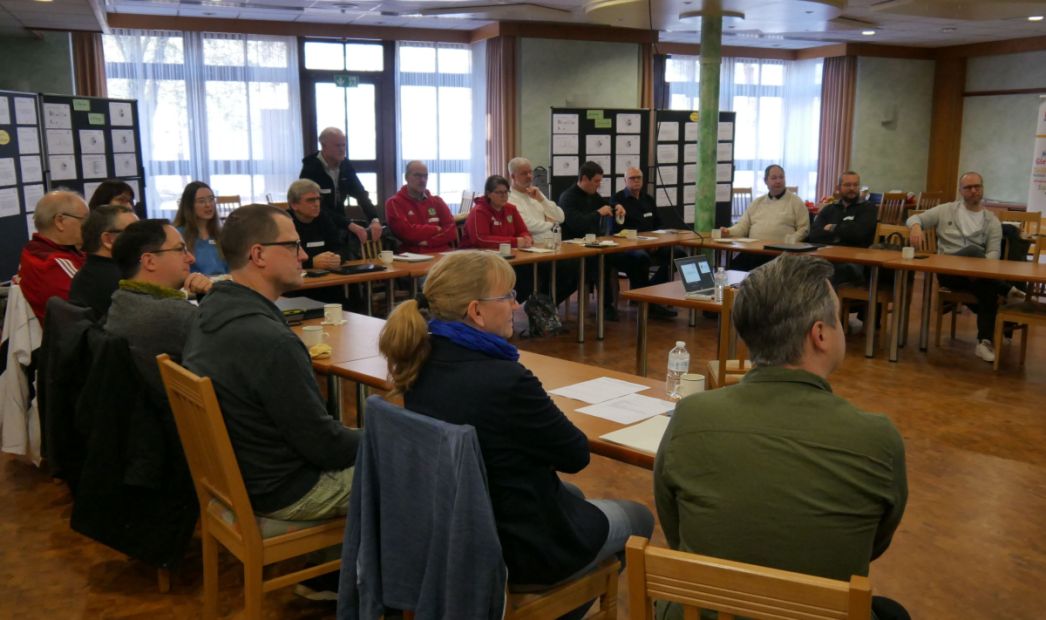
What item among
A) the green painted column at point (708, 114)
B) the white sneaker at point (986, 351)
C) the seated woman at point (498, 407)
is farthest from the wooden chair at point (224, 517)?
the green painted column at point (708, 114)

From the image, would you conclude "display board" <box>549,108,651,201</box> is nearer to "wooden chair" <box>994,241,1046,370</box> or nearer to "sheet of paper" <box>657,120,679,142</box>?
"sheet of paper" <box>657,120,679,142</box>

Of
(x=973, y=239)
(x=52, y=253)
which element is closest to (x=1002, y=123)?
(x=973, y=239)

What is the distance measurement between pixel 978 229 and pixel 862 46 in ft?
21.8

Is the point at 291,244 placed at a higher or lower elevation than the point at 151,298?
higher

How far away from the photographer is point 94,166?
7895 mm

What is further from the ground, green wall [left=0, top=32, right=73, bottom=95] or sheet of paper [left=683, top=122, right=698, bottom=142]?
green wall [left=0, top=32, right=73, bottom=95]

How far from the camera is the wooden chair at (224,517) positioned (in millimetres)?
2104

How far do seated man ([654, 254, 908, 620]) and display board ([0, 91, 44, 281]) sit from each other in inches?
257

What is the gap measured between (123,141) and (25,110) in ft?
4.51

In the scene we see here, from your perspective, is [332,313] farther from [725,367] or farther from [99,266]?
[725,367]

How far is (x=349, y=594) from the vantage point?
194cm

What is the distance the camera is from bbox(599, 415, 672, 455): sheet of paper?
2.23 metres

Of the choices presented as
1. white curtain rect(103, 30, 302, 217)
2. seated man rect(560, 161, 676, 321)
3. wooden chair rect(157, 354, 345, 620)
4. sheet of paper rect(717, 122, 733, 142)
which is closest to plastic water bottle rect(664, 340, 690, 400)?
wooden chair rect(157, 354, 345, 620)

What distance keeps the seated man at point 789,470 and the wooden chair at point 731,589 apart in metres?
0.16
